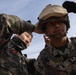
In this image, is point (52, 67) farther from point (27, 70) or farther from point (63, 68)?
point (27, 70)

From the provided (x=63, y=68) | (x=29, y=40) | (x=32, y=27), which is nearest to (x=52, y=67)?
(x=63, y=68)

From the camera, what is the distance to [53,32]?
14.4ft

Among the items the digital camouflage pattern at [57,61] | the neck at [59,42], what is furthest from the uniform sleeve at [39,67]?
the neck at [59,42]

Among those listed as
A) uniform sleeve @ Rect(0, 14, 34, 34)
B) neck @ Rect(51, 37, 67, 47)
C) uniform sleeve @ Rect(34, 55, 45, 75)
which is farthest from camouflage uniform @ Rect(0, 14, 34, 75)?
neck @ Rect(51, 37, 67, 47)

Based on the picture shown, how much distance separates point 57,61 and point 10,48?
1185 mm

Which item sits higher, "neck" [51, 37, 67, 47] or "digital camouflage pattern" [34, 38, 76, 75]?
"neck" [51, 37, 67, 47]

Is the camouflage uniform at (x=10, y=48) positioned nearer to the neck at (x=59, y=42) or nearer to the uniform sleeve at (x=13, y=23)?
the uniform sleeve at (x=13, y=23)

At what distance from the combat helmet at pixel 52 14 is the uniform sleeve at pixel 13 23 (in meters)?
0.63

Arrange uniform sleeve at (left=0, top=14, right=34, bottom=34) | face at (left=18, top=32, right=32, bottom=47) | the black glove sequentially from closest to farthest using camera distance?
uniform sleeve at (left=0, top=14, right=34, bottom=34)
the black glove
face at (left=18, top=32, right=32, bottom=47)

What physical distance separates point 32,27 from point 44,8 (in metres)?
0.76

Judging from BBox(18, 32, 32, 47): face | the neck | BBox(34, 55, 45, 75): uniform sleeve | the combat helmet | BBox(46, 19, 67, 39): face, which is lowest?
BBox(34, 55, 45, 75): uniform sleeve

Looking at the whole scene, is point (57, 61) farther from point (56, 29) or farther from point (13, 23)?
point (13, 23)

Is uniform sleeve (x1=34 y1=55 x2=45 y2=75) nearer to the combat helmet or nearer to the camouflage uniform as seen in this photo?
the camouflage uniform

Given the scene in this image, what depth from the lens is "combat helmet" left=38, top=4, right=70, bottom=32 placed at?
4.52 meters
